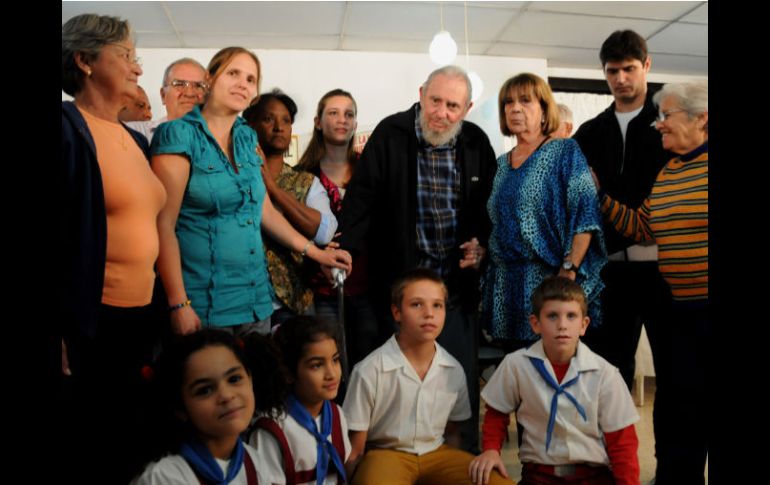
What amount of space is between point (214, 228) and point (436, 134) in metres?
0.92

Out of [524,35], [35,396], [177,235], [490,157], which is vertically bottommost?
[35,396]

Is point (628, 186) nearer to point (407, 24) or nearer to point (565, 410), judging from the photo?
point (565, 410)

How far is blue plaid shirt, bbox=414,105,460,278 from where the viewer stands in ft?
7.23

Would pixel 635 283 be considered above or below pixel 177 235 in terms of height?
below

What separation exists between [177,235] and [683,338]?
1632mm

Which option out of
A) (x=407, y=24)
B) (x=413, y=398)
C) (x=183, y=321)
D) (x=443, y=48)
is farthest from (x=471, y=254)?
(x=407, y=24)

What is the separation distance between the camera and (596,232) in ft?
6.85

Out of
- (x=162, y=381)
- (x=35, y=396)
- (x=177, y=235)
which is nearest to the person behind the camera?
(x=35, y=396)

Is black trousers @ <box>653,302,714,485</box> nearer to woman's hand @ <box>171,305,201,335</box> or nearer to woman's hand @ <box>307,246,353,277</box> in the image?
woman's hand @ <box>307,246,353,277</box>

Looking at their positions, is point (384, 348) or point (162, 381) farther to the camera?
point (384, 348)

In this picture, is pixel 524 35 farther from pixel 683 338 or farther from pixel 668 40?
pixel 683 338

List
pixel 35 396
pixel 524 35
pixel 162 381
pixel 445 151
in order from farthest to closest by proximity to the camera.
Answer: pixel 524 35 < pixel 445 151 < pixel 162 381 < pixel 35 396

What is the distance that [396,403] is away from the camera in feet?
6.46

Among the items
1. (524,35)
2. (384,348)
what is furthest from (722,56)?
(524,35)
